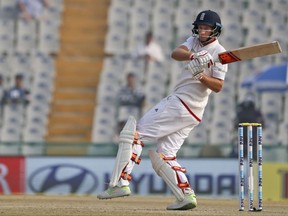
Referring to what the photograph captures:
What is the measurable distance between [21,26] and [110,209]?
40.9 feet

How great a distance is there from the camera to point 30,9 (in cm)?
2266

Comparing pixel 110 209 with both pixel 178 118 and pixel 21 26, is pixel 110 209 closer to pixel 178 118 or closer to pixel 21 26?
pixel 178 118

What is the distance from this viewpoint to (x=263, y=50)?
995cm

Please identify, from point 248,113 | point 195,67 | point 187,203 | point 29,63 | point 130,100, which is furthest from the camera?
point 29,63

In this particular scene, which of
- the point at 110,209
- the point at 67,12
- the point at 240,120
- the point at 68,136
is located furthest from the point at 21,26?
the point at 110,209

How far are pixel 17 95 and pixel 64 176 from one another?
3.17 m

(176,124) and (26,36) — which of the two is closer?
(176,124)

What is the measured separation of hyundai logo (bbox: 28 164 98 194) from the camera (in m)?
17.4

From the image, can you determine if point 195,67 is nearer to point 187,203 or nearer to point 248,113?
point 187,203

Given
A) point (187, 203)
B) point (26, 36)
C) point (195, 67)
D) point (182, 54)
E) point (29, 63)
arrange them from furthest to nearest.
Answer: point (26, 36) < point (29, 63) < point (187, 203) < point (182, 54) < point (195, 67)

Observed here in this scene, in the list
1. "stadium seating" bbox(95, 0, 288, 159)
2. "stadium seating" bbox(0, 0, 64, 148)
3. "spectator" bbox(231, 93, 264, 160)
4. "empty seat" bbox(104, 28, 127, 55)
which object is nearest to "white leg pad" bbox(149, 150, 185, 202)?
"spectator" bbox(231, 93, 264, 160)

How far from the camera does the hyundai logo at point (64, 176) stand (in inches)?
685

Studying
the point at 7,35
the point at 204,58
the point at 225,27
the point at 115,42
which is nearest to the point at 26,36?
the point at 7,35

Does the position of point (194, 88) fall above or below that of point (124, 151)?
above
